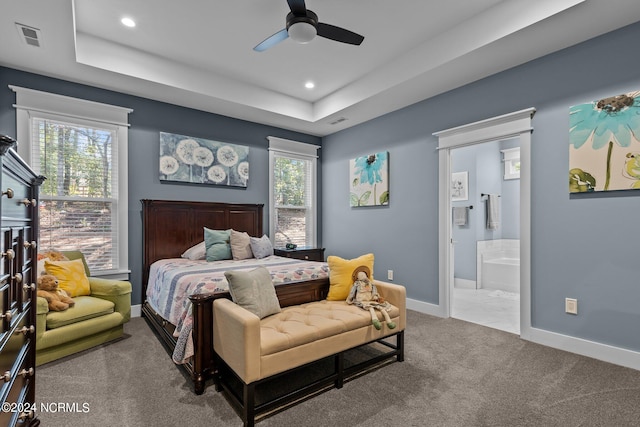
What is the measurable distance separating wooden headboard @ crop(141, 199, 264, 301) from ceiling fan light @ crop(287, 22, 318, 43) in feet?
8.80

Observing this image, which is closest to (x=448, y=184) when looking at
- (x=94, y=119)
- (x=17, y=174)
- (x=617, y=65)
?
(x=617, y=65)

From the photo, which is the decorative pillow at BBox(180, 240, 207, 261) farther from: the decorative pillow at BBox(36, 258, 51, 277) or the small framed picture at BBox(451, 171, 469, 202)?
the small framed picture at BBox(451, 171, 469, 202)

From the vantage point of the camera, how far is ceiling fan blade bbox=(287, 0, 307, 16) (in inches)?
88.5

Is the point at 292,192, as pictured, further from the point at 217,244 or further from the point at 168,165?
the point at 168,165

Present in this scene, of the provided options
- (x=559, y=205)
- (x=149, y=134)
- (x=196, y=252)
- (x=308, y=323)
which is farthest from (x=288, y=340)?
(x=149, y=134)

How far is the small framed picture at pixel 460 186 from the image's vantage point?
5.77 m

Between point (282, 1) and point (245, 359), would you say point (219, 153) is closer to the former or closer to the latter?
point (282, 1)

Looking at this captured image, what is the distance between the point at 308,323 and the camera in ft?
7.48

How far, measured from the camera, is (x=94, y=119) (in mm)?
3682

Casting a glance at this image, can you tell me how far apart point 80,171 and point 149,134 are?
0.88m

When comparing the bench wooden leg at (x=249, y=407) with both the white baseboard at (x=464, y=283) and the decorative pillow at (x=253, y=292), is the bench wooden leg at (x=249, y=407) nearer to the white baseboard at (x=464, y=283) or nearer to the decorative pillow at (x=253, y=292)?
the decorative pillow at (x=253, y=292)

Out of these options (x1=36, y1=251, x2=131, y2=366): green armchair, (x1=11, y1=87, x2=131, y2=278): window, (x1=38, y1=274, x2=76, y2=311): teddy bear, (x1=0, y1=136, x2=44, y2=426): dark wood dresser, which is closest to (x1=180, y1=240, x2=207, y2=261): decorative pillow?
(x1=11, y1=87, x2=131, y2=278): window

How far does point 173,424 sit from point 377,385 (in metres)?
1.34

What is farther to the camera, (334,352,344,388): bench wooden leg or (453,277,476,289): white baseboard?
(453,277,476,289): white baseboard
